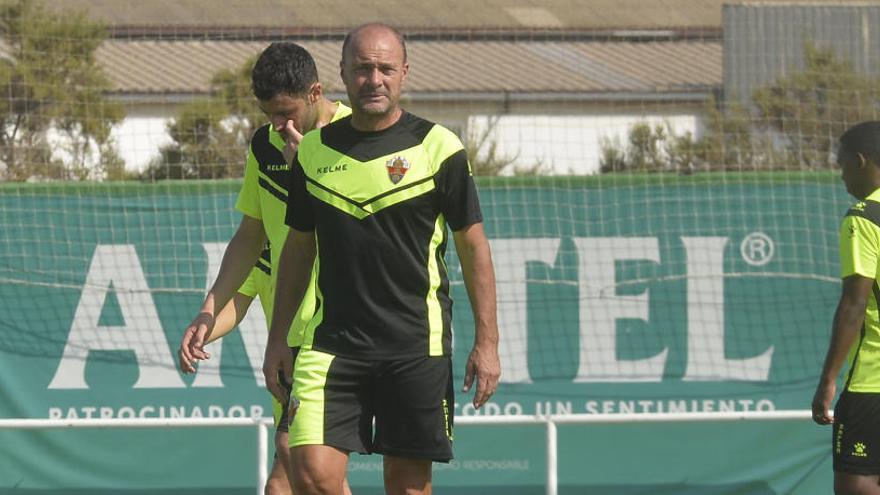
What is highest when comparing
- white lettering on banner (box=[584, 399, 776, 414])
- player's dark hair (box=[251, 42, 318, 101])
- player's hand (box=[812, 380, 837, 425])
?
player's dark hair (box=[251, 42, 318, 101])

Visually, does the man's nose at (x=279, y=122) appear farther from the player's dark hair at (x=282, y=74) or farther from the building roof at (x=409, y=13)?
the building roof at (x=409, y=13)

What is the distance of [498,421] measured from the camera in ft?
26.0

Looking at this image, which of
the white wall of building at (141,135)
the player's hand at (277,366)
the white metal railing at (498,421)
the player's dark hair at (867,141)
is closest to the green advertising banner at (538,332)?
the white metal railing at (498,421)

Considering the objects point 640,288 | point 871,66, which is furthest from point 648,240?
point 871,66

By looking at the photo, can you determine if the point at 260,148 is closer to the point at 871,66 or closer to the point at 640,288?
the point at 640,288

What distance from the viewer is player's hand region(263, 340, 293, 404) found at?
192 inches

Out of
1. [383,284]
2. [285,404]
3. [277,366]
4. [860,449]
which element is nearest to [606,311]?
[860,449]

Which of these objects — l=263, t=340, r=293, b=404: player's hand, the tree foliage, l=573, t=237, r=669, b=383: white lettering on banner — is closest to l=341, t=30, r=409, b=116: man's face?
l=263, t=340, r=293, b=404: player's hand

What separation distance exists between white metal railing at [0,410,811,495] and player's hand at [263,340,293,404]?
3004 millimetres

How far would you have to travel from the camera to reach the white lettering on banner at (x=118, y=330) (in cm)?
888

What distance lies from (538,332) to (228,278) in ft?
12.9

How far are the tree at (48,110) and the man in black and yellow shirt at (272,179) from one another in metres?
4.90

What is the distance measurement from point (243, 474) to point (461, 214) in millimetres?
4478

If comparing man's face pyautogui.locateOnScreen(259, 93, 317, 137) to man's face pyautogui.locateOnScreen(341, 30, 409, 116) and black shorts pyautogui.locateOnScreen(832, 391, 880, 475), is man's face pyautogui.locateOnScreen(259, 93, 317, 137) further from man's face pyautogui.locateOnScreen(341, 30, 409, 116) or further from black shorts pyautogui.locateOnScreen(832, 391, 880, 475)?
black shorts pyautogui.locateOnScreen(832, 391, 880, 475)
